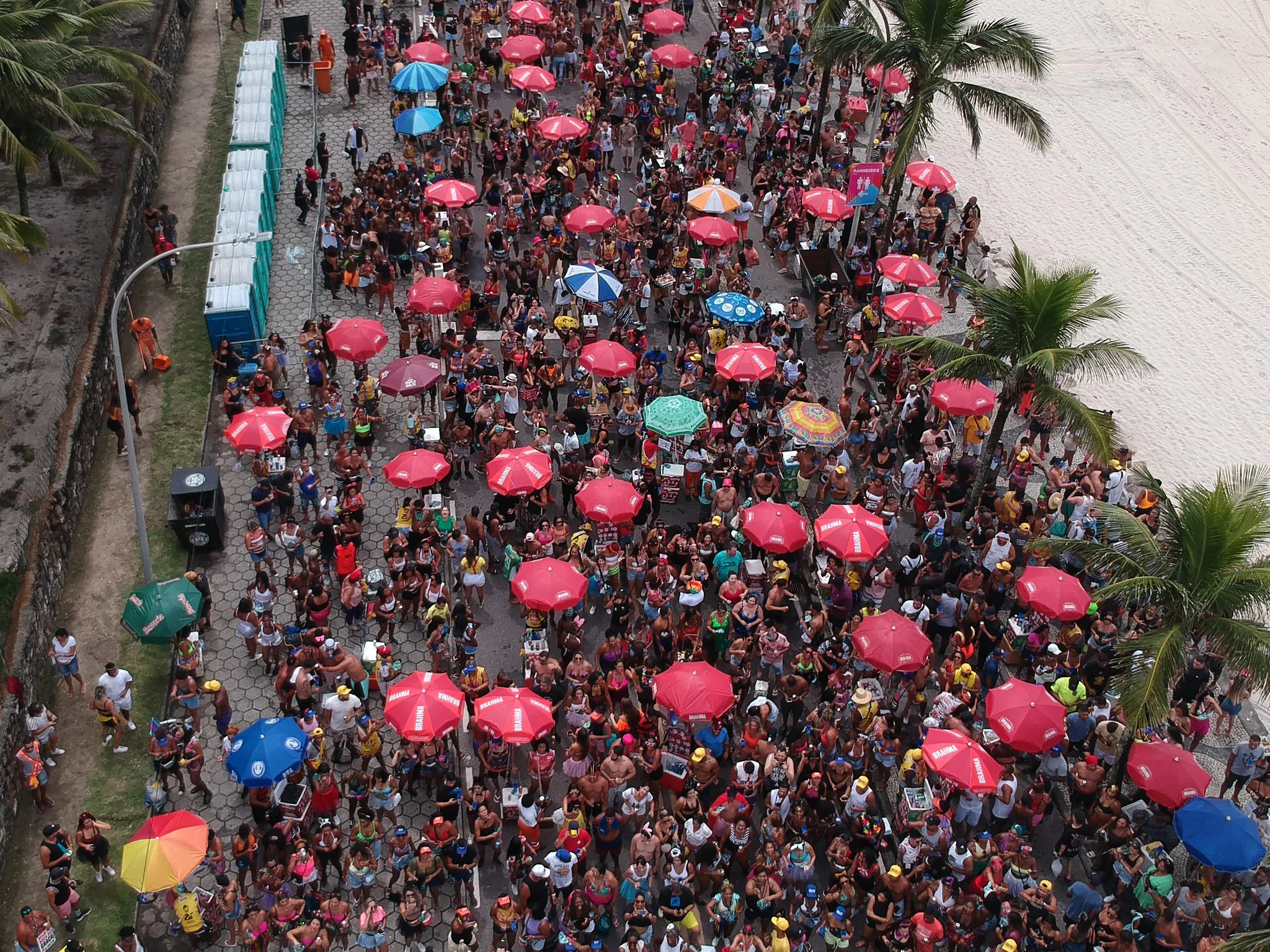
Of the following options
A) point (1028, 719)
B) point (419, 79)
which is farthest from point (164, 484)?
point (1028, 719)

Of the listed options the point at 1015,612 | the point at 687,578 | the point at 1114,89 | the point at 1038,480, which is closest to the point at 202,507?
the point at 687,578

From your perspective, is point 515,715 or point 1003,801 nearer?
point 515,715

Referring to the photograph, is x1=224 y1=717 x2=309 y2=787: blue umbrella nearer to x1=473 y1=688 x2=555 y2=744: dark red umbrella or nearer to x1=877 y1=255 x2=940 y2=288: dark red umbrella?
x1=473 y1=688 x2=555 y2=744: dark red umbrella

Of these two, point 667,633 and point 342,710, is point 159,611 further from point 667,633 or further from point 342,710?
point 667,633

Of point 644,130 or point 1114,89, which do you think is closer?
point 644,130

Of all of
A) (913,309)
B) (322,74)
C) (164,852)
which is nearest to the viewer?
(164,852)

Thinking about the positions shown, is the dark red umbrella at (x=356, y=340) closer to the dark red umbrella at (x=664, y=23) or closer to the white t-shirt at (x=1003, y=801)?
the white t-shirt at (x=1003, y=801)

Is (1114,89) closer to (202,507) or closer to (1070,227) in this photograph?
(1070,227)

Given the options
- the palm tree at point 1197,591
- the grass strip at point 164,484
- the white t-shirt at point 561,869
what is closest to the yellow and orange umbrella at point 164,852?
the grass strip at point 164,484
